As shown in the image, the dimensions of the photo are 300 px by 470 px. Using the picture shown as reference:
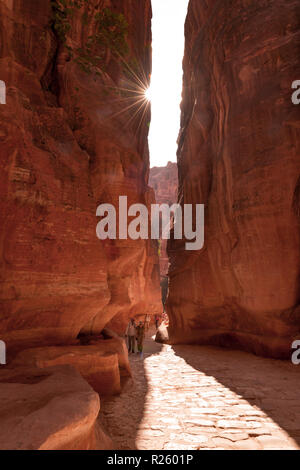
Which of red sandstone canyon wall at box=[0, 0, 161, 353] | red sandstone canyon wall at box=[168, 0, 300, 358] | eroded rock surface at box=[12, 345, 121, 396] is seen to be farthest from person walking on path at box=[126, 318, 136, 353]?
eroded rock surface at box=[12, 345, 121, 396]

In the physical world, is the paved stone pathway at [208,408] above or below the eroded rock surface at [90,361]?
below

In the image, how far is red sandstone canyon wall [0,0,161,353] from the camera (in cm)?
550

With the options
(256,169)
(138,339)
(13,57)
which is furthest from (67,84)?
(138,339)

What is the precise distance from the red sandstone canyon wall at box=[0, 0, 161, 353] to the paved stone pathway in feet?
6.76

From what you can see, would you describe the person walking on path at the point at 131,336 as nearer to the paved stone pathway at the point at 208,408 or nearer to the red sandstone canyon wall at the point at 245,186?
the red sandstone canyon wall at the point at 245,186

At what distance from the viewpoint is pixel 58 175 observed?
6.43m

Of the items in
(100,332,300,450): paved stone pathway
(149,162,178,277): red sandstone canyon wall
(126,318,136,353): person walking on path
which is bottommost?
(126,318,136,353): person walking on path

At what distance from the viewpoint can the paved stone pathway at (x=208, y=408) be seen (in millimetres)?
3994

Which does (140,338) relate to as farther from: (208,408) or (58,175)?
(58,175)

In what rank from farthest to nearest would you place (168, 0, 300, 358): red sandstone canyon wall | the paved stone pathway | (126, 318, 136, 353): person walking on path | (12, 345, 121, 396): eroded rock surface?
(126, 318, 136, 353): person walking on path, (168, 0, 300, 358): red sandstone canyon wall, (12, 345, 121, 396): eroded rock surface, the paved stone pathway

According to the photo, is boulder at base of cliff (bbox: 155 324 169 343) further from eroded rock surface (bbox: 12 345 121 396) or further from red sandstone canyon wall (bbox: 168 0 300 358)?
eroded rock surface (bbox: 12 345 121 396)

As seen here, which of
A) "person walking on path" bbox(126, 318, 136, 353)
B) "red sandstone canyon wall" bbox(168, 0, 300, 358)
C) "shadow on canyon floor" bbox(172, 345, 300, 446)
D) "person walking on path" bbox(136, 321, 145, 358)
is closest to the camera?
"shadow on canyon floor" bbox(172, 345, 300, 446)

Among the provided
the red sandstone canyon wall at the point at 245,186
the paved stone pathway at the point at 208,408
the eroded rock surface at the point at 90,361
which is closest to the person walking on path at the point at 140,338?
the paved stone pathway at the point at 208,408

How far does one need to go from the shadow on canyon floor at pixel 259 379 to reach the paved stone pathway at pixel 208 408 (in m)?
0.01
